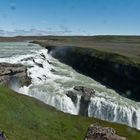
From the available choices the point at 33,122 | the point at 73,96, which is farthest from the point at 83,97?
the point at 33,122

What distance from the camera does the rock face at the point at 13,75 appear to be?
82.9 meters

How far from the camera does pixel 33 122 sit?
132 ft

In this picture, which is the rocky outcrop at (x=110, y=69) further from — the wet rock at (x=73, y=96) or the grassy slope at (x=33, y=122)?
the grassy slope at (x=33, y=122)

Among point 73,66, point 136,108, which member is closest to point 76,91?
point 136,108

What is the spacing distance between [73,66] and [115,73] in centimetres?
2281

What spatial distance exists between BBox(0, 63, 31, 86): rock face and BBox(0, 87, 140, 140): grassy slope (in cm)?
3557

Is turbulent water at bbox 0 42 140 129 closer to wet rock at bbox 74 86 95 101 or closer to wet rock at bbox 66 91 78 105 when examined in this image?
wet rock at bbox 66 91 78 105

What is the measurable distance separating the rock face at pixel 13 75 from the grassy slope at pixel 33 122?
35572 millimetres

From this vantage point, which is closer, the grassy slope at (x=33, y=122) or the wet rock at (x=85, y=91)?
the grassy slope at (x=33, y=122)

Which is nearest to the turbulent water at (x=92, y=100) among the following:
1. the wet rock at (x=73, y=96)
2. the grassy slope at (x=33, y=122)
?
the wet rock at (x=73, y=96)

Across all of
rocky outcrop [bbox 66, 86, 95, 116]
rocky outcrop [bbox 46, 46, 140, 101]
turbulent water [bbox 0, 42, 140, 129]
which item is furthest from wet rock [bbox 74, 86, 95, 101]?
rocky outcrop [bbox 46, 46, 140, 101]

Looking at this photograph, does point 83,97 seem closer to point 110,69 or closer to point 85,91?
point 85,91

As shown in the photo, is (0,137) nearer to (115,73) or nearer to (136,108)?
(136,108)

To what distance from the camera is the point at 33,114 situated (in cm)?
4228
